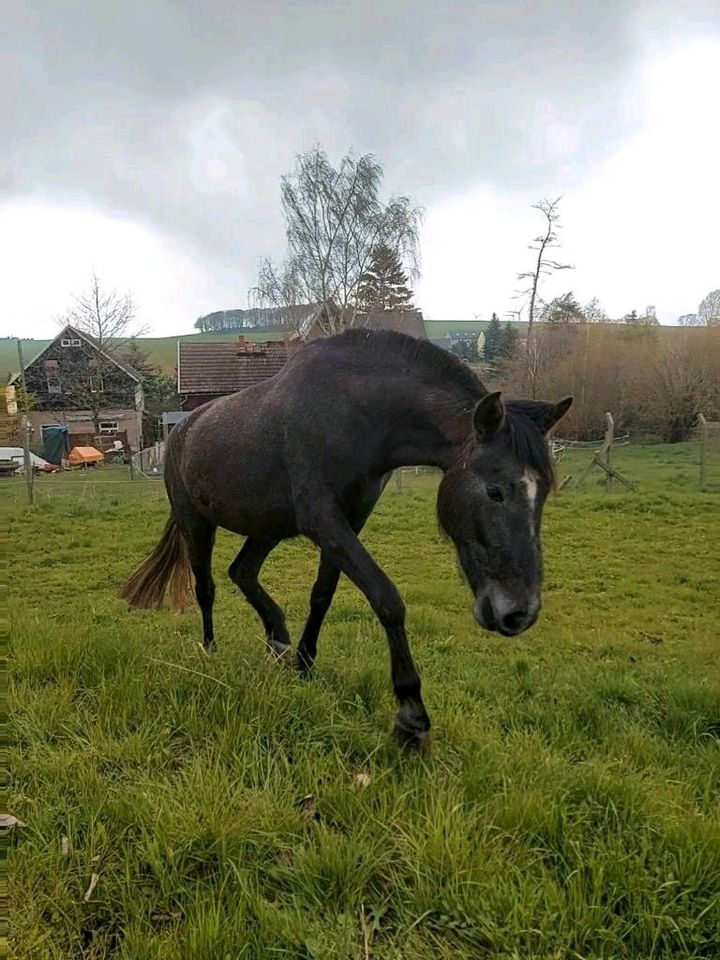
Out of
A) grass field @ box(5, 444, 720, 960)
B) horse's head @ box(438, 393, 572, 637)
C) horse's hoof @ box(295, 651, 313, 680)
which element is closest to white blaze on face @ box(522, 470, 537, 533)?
horse's head @ box(438, 393, 572, 637)

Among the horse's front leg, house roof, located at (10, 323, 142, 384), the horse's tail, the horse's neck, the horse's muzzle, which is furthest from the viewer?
house roof, located at (10, 323, 142, 384)

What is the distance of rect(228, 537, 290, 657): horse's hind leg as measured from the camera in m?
4.00

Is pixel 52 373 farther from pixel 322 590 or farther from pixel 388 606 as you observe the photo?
pixel 388 606

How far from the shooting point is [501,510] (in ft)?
8.01

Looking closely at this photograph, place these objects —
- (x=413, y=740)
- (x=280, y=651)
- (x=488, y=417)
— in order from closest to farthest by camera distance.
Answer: (x=488, y=417) < (x=413, y=740) < (x=280, y=651)

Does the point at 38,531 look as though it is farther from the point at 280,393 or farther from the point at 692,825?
the point at 692,825

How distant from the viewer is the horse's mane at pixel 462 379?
251cm

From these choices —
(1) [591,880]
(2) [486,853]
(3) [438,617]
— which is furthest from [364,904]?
(3) [438,617]

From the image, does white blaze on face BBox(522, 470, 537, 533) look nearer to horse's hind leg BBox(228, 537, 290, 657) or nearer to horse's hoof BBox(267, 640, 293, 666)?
horse's hoof BBox(267, 640, 293, 666)

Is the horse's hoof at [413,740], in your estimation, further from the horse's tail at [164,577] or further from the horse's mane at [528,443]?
the horse's tail at [164,577]

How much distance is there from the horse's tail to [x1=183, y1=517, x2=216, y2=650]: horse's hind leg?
0.82 ft

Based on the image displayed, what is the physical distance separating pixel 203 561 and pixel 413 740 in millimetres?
2251

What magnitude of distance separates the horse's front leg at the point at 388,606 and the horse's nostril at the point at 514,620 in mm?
438

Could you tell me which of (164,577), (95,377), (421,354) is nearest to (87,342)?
(95,377)
